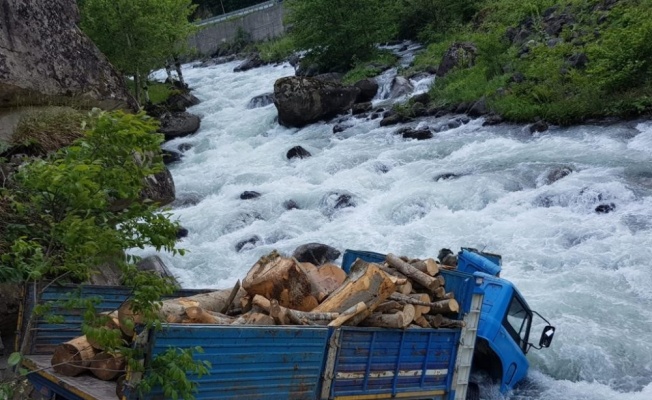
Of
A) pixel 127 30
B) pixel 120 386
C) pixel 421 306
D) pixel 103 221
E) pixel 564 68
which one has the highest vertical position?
pixel 127 30

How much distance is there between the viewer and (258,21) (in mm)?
59281

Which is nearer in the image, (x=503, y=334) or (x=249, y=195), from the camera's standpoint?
(x=503, y=334)

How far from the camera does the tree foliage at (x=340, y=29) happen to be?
36844 mm

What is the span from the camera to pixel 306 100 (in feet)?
94.9

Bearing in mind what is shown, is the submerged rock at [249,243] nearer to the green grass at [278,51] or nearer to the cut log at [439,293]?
the cut log at [439,293]

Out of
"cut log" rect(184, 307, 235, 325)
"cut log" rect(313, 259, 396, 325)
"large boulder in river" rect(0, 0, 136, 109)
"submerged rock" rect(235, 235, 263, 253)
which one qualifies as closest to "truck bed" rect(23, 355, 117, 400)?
"cut log" rect(184, 307, 235, 325)

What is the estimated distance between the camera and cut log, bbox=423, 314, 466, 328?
25.1 feet

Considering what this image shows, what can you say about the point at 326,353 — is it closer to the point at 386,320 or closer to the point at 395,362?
the point at 386,320

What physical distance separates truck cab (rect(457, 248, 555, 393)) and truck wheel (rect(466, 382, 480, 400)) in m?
0.51

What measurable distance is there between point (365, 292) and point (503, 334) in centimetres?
282

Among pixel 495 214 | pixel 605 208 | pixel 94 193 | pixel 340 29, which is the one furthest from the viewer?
pixel 340 29

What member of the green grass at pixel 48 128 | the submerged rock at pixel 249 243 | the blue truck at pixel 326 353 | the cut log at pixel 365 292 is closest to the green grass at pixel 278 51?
the submerged rock at pixel 249 243

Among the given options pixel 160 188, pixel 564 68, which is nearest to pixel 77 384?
pixel 160 188

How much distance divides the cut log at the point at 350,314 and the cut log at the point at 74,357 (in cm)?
236
